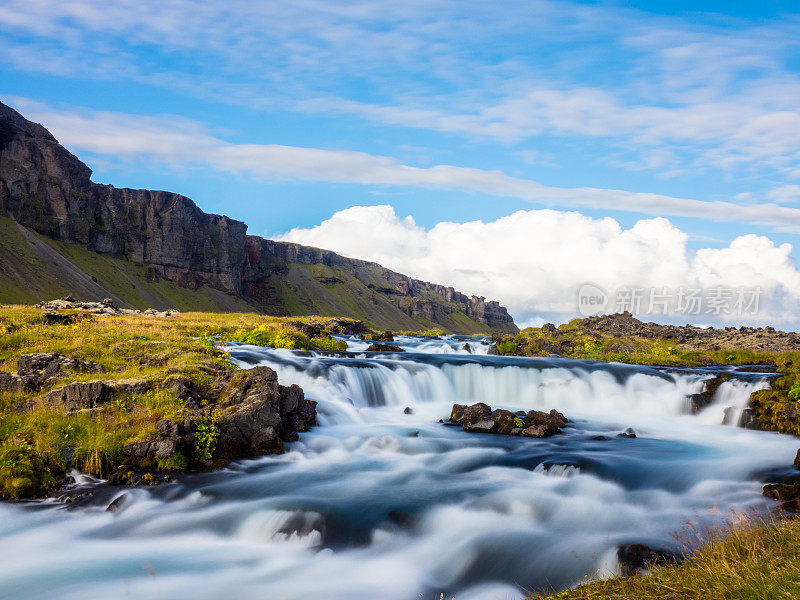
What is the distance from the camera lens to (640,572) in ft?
28.6

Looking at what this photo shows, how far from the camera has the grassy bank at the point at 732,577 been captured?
5219 mm

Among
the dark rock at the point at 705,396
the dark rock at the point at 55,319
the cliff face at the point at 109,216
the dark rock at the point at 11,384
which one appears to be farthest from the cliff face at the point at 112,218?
the dark rock at the point at 705,396

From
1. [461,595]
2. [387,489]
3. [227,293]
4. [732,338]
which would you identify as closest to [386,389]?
[387,489]

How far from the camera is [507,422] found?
1938 centimetres

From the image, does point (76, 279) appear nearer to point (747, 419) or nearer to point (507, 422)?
point (507, 422)

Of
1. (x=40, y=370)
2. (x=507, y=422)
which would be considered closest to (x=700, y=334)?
(x=507, y=422)

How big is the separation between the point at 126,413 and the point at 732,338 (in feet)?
197

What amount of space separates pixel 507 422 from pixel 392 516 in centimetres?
854

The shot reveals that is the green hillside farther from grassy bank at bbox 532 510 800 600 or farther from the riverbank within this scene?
grassy bank at bbox 532 510 800 600

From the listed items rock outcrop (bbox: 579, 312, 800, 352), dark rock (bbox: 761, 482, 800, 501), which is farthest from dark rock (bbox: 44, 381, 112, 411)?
rock outcrop (bbox: 579, 312, 800, 352)

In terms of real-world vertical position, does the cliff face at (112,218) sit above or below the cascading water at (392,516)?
above

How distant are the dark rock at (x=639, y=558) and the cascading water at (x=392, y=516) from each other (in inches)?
9.1

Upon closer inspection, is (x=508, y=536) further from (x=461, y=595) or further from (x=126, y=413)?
(x=126, y=413)

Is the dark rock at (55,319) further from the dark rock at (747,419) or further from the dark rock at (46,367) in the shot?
the dark rock at (747,419)
